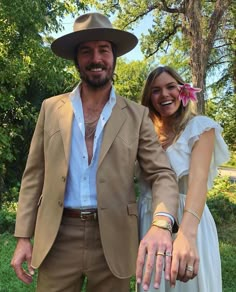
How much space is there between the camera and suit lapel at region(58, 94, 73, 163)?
195cm

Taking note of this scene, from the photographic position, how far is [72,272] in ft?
6.57

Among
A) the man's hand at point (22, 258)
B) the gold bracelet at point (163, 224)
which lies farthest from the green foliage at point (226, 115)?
the gold bracelet at point (163, 224)

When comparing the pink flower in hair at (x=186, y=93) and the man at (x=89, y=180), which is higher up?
the pink flower in hair at (x=186, y=93)

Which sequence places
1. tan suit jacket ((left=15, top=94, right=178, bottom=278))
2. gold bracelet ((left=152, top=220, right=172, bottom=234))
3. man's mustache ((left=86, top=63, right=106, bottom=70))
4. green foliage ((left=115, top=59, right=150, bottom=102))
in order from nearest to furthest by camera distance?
gold bracelet ((left=152, top=220, right=172, bottom=234)), tan suit jacket ((left=15, top=94, right=178, bottom=278)), man's mustache ((left=86, top=63, right=106, bottom=70)), green foliage ((left=115, top=59, right=150, bottom=102))

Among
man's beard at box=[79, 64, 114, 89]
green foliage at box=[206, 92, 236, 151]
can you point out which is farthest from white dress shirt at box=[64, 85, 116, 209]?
green foliage at box=[206, 92, 236, 151]

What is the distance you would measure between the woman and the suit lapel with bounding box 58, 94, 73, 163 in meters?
0.49

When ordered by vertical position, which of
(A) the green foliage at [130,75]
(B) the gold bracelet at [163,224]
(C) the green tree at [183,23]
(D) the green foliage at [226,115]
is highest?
(A) the green foliage at [130,75]

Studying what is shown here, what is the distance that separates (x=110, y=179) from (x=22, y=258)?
23.2 inches

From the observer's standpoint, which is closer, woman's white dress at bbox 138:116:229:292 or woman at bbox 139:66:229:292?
woman at bbox 139:66:229:292

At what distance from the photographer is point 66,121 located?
2010mm

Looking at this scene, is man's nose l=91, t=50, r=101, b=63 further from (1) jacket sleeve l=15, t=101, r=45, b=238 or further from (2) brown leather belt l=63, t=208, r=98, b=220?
(2) brown leather belt l=63, t=208, r=98, b=220

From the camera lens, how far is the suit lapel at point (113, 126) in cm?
192

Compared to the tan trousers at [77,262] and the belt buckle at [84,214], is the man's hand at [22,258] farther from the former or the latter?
the belt buckle at [84,214]

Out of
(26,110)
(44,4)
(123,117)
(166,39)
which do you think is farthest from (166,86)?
(166,39)
